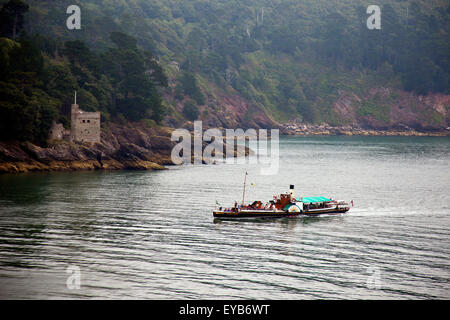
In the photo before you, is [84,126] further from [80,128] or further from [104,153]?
[104,153]

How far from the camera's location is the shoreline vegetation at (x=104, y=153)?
107 m

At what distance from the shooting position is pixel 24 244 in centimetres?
5375

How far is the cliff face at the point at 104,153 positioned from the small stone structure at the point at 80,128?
5.41 feet

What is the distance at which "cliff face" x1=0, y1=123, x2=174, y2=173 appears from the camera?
4214 inches

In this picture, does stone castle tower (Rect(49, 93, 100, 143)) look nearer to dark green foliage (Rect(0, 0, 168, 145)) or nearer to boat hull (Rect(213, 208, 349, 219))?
dark green foliage (Rect(0, 0, 168, 145))

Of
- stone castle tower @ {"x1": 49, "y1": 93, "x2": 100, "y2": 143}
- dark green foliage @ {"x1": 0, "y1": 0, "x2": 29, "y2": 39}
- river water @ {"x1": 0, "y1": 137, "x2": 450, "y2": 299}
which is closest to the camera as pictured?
river water @ {"x1": 0, "y1": 137, "x2": 450, "y2": 299}

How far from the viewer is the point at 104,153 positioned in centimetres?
12106

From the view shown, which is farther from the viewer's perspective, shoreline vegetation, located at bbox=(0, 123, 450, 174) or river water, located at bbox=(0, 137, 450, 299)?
shoreline vegetation, located at bbox=(0, 123, 450, 174)

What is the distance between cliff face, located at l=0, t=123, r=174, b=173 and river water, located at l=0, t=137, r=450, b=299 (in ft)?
19.9

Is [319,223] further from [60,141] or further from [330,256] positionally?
[60,141]

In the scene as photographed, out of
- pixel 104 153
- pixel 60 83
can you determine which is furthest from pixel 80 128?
pixel 60 83

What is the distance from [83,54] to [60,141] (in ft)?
110

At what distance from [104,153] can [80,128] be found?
752cm

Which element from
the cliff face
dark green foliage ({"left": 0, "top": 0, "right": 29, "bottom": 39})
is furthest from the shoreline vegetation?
dark green foliage ({"left": 0, "top": 0, "right": 29, "bottom": 39})
